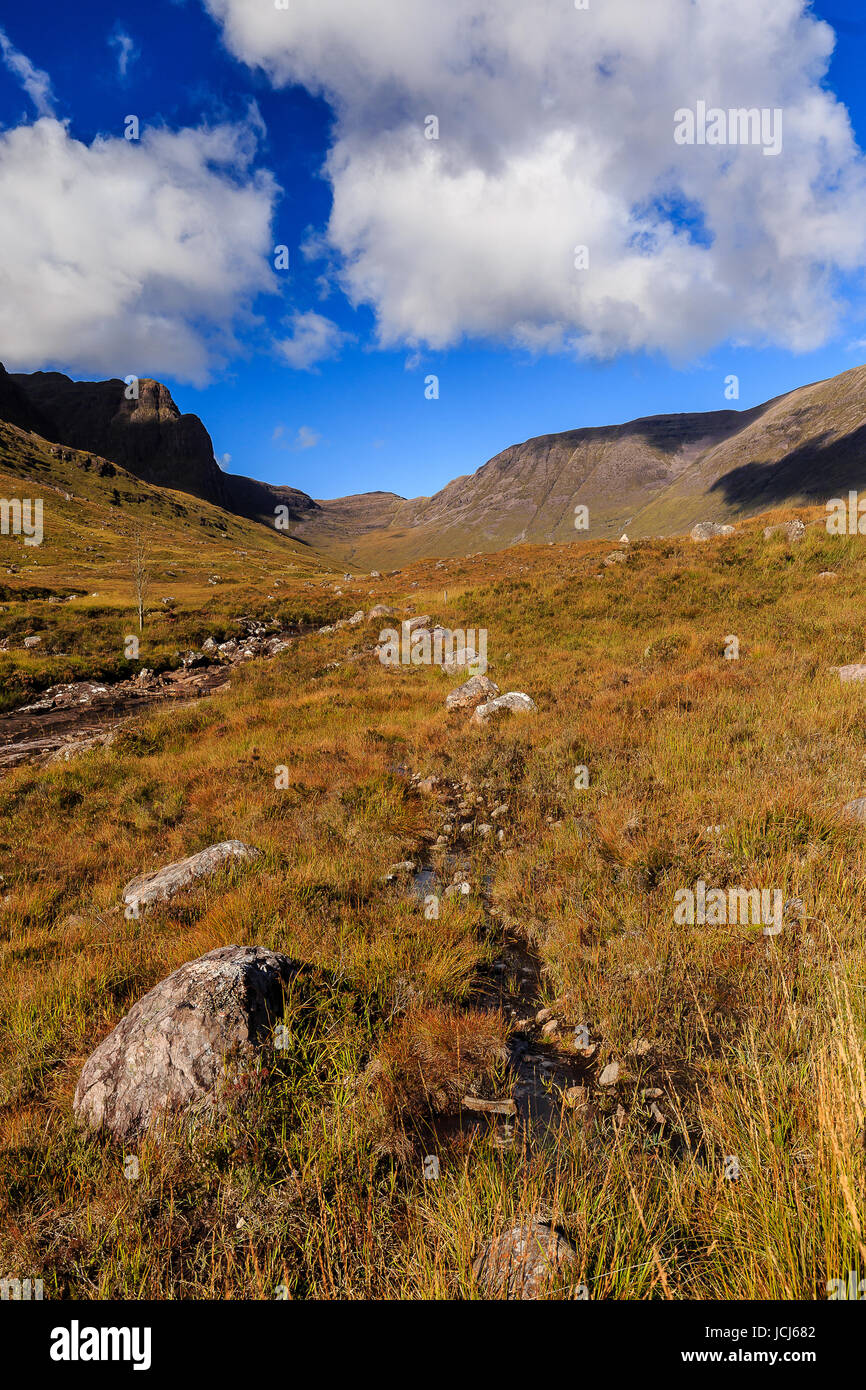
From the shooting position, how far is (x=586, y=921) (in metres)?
4.84

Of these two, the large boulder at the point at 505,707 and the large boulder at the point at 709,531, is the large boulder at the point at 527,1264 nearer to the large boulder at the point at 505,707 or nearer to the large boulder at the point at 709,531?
the large boulder at the point at 505,707

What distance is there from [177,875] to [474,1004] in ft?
12.5

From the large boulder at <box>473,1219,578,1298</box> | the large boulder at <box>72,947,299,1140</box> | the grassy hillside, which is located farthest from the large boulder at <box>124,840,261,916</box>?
the large boulder at <box>473,1219,578,1298</box>

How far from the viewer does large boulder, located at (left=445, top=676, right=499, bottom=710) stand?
1321cm

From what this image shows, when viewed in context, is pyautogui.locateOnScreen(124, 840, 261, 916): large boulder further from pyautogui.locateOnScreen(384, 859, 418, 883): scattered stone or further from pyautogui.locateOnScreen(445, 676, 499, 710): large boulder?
pyautogui.locateOnScreen(445, 676, 499, 710): large boulder

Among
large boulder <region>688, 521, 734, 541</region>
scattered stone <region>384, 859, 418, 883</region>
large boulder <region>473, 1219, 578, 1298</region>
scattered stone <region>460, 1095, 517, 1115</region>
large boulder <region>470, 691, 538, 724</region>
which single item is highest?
large boulder <region>688, 521, 734, 541</region>

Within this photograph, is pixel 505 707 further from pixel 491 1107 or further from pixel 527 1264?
pixel 527 1264

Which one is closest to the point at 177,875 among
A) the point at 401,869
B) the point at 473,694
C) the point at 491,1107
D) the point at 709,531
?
the point at 401,869

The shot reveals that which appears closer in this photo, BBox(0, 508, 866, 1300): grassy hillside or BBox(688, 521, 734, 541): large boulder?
BBox(0, 508, 866, 1300): grassy hillside

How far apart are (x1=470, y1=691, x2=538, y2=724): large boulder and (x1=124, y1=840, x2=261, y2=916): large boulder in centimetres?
642

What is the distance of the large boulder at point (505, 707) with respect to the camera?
1147 centimetres

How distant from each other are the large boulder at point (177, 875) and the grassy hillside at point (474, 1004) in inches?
9.9

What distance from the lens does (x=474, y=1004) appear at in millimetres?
4188
